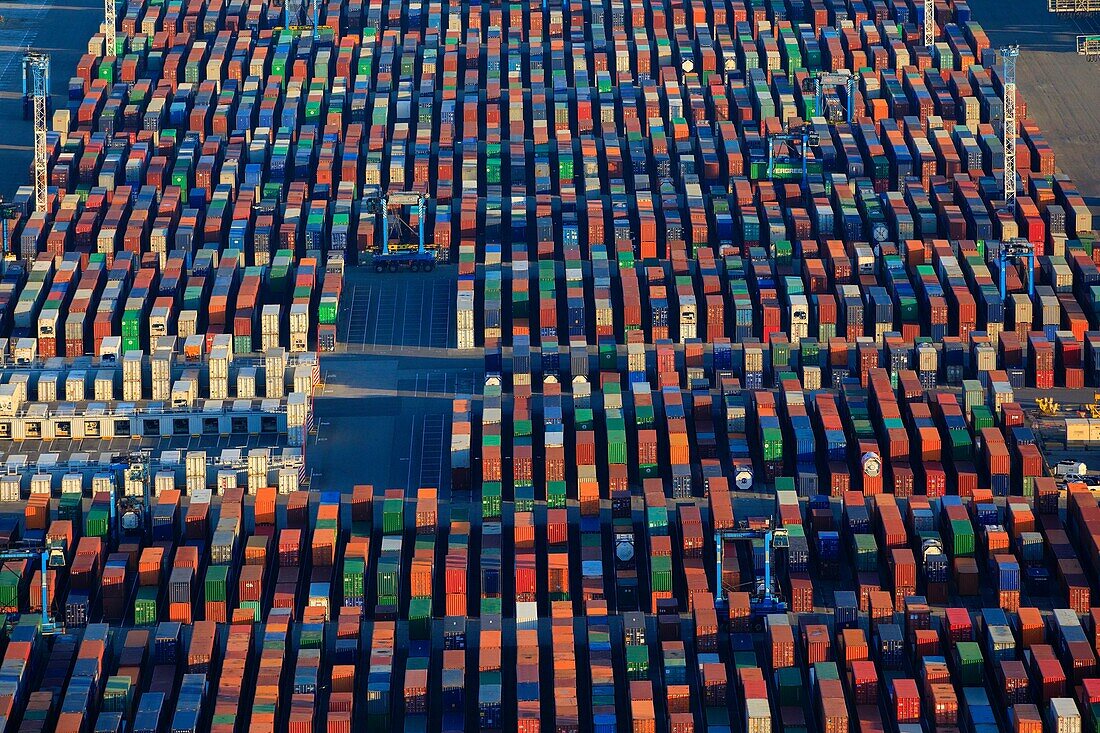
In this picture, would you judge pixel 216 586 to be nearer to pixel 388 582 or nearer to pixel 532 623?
pixel 388 582

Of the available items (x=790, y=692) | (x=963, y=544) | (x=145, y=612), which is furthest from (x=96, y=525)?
(x=963, y=544)

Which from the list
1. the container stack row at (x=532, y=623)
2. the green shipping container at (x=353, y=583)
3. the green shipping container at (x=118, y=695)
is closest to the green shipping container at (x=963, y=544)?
the container stack row at (x=532, y=623)

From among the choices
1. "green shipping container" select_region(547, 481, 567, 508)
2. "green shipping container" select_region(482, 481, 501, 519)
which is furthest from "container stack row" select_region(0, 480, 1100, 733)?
"green shipping container" select_region(547, 481, 567, 508)

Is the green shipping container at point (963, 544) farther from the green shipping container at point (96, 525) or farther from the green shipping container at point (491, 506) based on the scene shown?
the green shipping container at point (96, 525)

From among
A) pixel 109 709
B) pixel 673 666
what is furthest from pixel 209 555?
pixel 673 666

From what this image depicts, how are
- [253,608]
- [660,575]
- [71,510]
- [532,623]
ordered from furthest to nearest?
[71,510], [660,575], [253,608], [532,623]

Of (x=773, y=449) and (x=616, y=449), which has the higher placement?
(x=773, y=449)

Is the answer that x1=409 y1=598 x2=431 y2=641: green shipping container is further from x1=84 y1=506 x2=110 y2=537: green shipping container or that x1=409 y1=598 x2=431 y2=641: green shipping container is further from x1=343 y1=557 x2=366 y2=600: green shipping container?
x1=84 y1=506 x2=110 y2=537: green shipping container

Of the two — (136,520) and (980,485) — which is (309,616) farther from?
(980,485)
